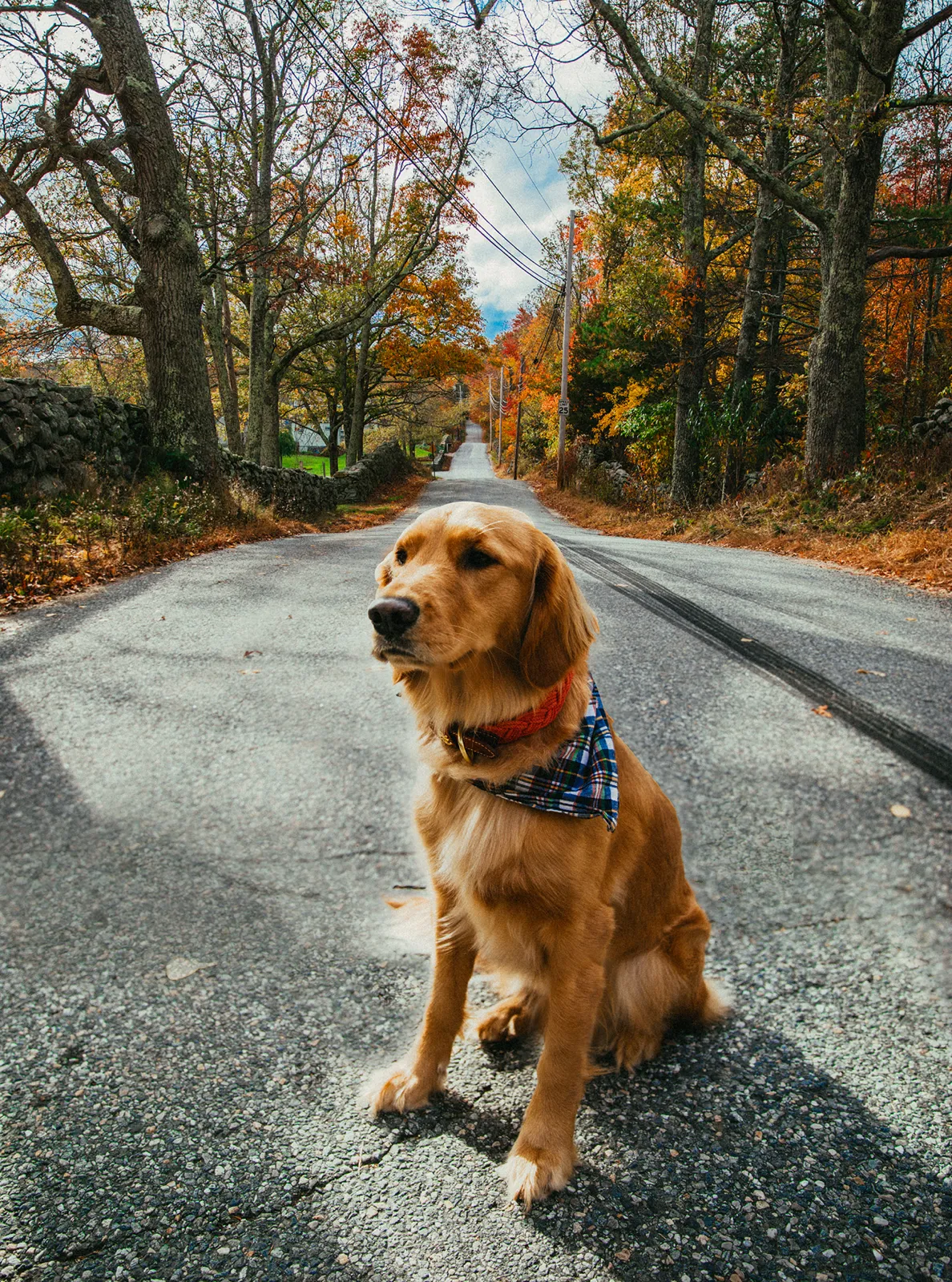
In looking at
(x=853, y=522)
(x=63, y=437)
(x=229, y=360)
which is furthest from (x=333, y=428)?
(x=853, y=522)

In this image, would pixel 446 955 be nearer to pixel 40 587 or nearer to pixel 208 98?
pixel 40 587

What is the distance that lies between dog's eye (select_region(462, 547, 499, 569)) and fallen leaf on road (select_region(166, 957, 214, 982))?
5.11ft

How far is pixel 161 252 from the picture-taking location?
10750 millimetres

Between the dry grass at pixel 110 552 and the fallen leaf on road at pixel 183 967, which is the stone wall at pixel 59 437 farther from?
the fallen leaf on road at pixel 183 967

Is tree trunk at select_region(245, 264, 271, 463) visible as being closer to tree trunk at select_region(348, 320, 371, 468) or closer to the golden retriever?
tree trunk at select_region(348, 320, 371, 468)

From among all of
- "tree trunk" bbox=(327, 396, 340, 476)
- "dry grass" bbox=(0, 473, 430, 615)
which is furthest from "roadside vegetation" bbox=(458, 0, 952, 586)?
"tree trunk" bbox=(327, 396, 340, 476)

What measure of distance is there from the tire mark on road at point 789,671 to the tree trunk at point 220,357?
15581mm

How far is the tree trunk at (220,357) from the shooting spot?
20109 mm

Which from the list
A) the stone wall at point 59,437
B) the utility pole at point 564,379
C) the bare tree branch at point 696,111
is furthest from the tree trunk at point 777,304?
the stone wall at point 59,437

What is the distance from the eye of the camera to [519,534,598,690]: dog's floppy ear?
190 cm

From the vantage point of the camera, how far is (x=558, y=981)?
181cm

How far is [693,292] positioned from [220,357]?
13.2 m

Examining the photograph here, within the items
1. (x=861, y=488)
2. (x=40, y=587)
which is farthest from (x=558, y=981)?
(x=861, y=488)

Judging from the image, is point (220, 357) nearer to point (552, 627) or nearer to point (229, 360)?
point (229, 360)
